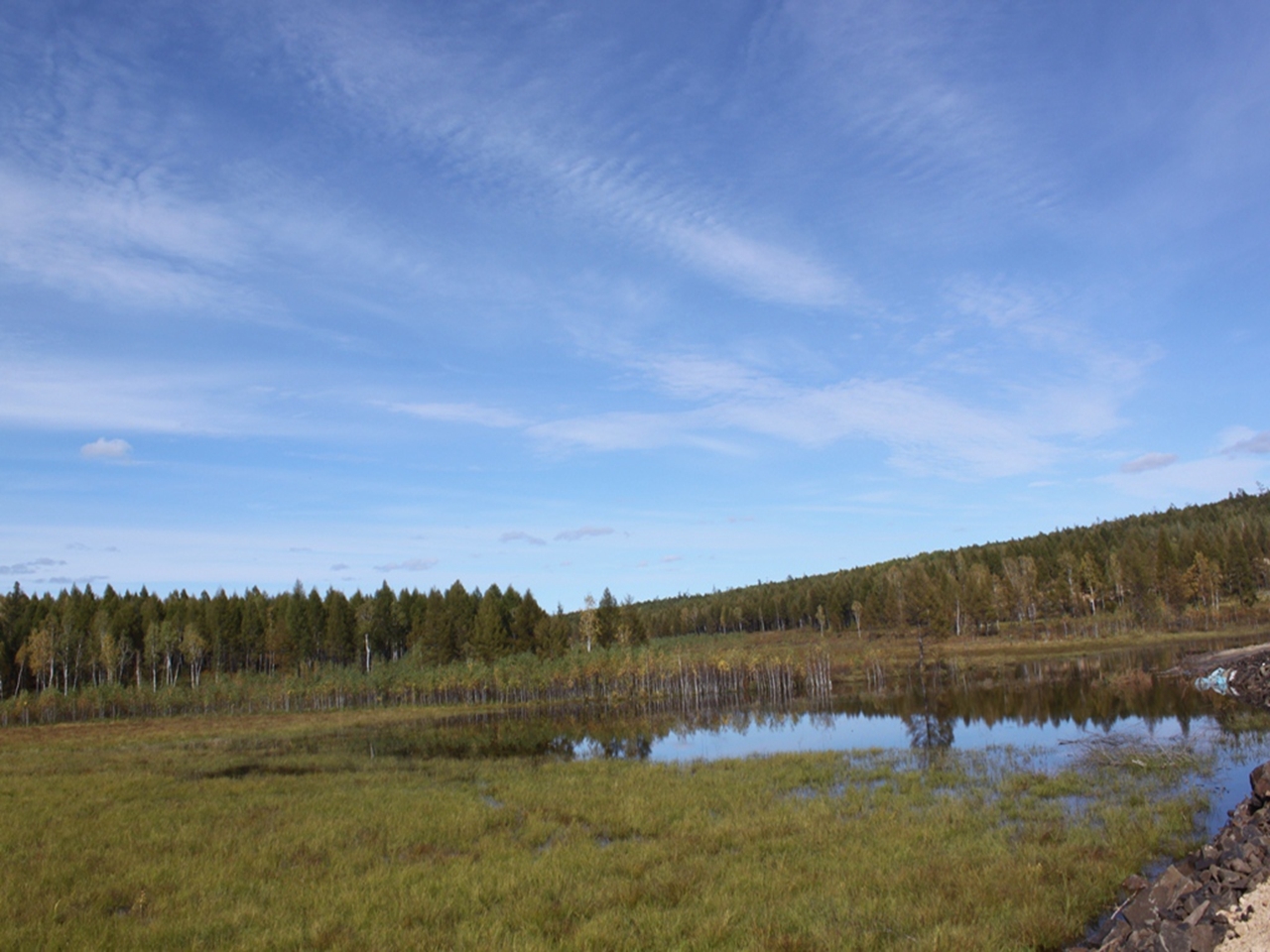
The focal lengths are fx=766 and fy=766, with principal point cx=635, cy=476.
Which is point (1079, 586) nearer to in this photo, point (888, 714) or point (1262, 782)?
point (888, 714)

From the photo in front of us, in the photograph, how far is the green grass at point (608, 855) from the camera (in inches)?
513

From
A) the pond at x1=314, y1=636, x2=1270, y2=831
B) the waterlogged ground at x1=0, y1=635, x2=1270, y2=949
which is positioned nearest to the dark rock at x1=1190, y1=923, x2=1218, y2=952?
the waterlogged ground at x1=0, y1=635, x2=1270, y2=949

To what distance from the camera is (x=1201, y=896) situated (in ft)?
37.1

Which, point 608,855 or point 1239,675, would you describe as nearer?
point 608,855

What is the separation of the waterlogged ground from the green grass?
87 mm

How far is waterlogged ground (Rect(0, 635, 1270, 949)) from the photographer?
43.4 ft

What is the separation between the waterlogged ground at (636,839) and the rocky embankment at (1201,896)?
91 cm

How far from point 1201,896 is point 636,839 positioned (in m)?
12.4

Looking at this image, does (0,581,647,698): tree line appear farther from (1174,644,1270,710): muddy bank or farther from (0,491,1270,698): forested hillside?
(1174,644,1270,710): muddy bank

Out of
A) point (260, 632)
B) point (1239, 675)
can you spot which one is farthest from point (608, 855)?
point (260, 632)

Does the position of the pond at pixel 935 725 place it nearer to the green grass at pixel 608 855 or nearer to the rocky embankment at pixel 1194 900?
the green grass at pixel 608 855

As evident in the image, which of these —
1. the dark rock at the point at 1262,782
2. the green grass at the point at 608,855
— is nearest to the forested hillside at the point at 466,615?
the green grass at the point at 608,855

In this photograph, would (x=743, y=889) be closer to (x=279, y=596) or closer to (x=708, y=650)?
(x=708, y=650)

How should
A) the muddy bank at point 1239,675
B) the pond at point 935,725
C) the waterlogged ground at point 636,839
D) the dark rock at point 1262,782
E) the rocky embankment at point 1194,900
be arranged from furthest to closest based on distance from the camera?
the muddy bank at point 1239,675 < the pond at point 935,725 < the dark rock at point 1262,782 < the waterlogged ground at point 636,839 < the rocky embankment at point 1194,900
